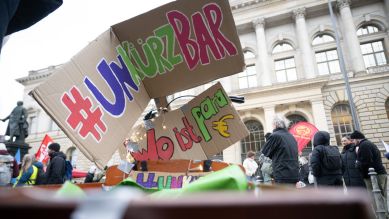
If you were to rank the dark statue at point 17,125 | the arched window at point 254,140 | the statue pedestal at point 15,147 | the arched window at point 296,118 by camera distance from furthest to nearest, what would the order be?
the arched window at point 254,140 → the arched window at point 296,118 → the dark statue at point 17,125 → the statue pedestal at point 15,147

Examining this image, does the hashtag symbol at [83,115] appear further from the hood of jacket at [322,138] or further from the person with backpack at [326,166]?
the hood of jacket at [322,138]

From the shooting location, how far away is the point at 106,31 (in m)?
1.91

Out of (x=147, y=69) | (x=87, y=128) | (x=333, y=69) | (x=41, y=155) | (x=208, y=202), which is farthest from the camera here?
(x=333, y=69)

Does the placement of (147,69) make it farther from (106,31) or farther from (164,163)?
(164,163)

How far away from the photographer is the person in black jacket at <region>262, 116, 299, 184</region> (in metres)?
3.51

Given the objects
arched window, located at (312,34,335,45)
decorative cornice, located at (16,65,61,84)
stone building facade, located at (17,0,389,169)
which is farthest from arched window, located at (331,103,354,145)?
decorative cornice, located at (16,65,61,84)

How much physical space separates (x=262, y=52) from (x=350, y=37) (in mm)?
5270

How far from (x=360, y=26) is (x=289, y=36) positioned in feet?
14.0

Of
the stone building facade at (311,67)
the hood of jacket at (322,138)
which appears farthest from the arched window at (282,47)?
the hood of jacket at (322,138)

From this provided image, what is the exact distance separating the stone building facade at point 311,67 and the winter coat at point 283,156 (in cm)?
1191

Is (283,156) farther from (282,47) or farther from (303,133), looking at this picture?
Answer: (282,47)

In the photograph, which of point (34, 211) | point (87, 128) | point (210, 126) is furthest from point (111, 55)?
point (34, 211)

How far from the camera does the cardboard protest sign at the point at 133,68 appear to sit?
1.62m

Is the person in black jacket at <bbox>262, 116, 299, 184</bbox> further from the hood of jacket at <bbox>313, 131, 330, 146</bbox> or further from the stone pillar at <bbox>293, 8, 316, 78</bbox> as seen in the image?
the stone pillar at <bbox>293, 8, 316, 78</bbox>
